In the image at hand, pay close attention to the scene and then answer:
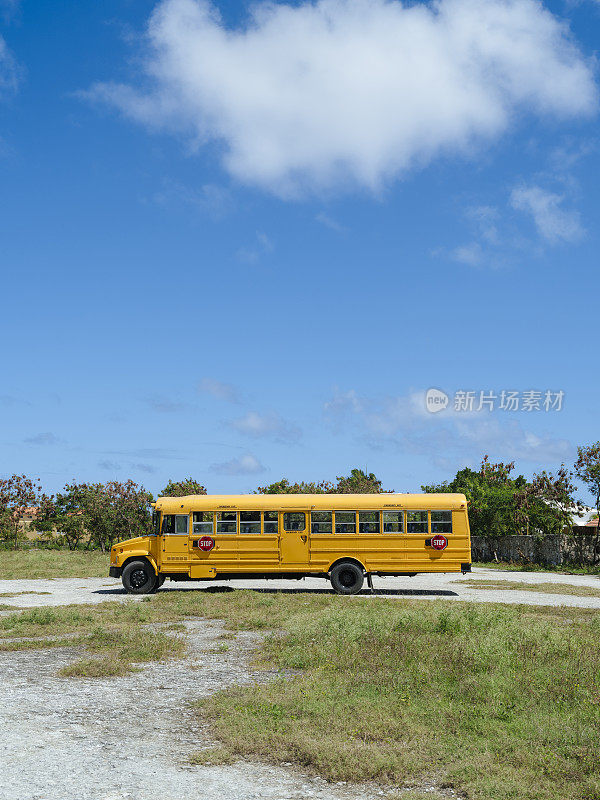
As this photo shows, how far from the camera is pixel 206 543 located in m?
22.3

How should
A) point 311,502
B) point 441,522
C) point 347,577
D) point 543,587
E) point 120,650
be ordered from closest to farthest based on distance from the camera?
point 120,650 < point 441,522 < point 347,577 < point 311,502 < point 543,587

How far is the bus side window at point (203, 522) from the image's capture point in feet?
73.8

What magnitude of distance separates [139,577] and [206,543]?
93.5 inches

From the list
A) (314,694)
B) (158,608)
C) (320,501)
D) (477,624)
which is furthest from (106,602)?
(314,694)

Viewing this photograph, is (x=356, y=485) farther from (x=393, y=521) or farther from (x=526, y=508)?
(x=393, y=521)


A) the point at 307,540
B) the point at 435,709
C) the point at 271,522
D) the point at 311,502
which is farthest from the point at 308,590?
the point at 435,709

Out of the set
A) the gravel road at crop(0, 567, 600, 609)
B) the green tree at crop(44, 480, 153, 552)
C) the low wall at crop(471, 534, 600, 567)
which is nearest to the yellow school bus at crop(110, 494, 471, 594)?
the gravel road at crop(0, 567, 600, 609)

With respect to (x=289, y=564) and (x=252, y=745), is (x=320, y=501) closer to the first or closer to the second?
(x=289, y=564)

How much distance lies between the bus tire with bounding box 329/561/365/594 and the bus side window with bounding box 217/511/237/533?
3295 mm

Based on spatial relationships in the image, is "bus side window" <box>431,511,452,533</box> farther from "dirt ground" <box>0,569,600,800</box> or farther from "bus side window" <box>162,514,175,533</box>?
"dirt ground" <box>0,569,600,800</box>

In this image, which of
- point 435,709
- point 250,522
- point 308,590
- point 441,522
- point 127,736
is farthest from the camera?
point 308,590

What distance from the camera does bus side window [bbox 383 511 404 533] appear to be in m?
22.2

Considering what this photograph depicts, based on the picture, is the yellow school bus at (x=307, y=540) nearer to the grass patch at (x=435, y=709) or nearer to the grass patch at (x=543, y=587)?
the grass patch at (x=543, y=587)

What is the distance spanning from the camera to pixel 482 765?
667 cm
